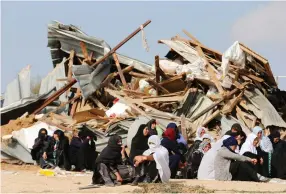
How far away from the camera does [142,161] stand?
10.8 metres

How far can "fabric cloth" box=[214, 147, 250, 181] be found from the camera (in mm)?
11266

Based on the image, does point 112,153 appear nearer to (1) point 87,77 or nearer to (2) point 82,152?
(2) point 82,152

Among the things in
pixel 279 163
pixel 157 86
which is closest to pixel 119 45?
pixel 157 86

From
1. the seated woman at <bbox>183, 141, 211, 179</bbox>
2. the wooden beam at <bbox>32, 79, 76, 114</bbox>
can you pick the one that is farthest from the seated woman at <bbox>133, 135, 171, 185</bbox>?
the wooden beam at <bbox>32, 79, 76, 114</bbox>

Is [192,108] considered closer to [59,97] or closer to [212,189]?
[59,97]

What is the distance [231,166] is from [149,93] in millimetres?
6377

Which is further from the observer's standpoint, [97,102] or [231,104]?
[97,102]

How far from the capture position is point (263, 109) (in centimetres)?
1631

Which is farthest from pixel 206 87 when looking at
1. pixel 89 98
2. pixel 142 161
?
pixel 142 161

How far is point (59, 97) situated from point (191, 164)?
817cm

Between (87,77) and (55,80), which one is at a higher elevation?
(55,80)

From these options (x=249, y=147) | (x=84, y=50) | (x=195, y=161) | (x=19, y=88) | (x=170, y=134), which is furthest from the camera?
(x=19, y=88)

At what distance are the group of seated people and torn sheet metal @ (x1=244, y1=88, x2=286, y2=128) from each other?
4007mm

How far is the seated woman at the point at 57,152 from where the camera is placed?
15.1m
